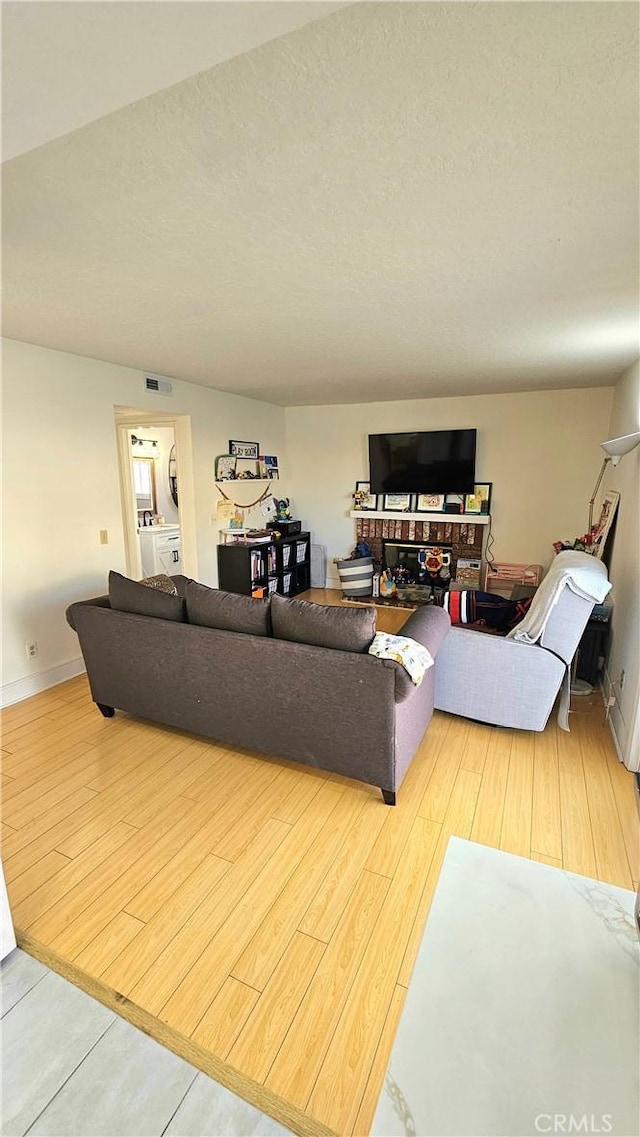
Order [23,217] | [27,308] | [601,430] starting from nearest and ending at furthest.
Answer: [23,217] < [27,308] < [601,430]

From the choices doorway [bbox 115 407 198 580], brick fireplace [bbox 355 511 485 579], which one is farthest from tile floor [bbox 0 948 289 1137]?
brick fireplace [bbox 355 511 485 579]

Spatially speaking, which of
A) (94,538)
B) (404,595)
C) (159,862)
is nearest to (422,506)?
(404,595)

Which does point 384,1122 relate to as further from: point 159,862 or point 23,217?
point 23,217

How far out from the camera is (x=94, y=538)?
3.76 m

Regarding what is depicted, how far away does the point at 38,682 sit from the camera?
3.46 m

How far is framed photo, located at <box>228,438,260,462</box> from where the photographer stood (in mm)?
5250

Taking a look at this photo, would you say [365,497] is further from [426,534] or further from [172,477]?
[172,477]

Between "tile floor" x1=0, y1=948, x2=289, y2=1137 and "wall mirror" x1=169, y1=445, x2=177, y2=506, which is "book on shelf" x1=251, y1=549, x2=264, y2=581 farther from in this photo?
"tile floor" x1=0, y1=948, x2=289, y2=1137

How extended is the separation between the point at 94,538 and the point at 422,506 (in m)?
3.75

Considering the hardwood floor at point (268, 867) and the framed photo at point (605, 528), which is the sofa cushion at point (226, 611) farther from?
the framed photo at point (605, 528)

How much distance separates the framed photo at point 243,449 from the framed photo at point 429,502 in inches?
81.2

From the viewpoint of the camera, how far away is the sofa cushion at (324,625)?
2.24m

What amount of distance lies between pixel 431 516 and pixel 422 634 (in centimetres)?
356

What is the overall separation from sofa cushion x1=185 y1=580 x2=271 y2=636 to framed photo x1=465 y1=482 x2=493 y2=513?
381 cm
